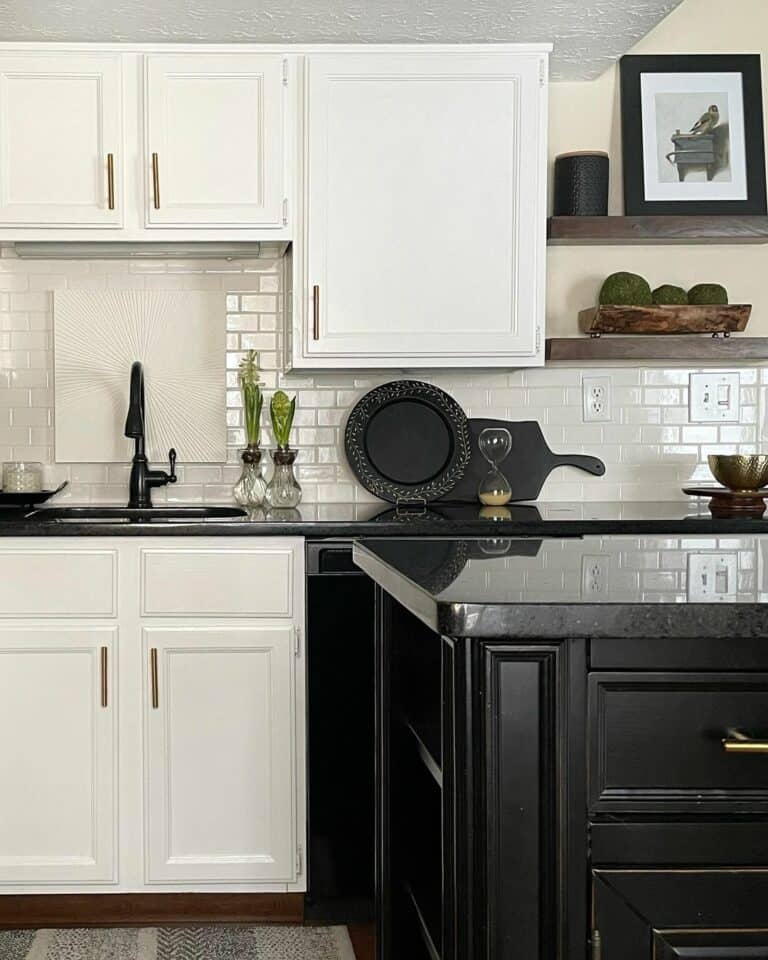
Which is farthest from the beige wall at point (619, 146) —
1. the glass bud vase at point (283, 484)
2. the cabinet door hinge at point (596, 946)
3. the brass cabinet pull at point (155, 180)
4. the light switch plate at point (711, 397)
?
the cabinet door hinge at point (596, 946)

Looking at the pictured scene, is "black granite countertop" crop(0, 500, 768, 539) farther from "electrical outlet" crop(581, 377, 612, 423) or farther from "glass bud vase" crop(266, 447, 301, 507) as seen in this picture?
"electrical outlet" crop(581, 377, 612, 423)

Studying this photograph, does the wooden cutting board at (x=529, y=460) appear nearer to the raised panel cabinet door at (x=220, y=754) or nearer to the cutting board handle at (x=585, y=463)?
the cutting board handle at (x=585, y=463)

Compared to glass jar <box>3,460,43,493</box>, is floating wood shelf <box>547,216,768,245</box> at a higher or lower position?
higher

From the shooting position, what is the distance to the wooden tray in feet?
11.6

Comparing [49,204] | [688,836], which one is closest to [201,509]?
[49,204]

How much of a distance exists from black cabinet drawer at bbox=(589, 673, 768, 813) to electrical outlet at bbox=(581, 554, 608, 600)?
0.26 ft

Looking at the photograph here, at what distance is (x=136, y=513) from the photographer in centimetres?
342

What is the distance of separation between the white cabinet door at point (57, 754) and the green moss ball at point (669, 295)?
1880mm

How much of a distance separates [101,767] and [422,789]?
1.33 metres

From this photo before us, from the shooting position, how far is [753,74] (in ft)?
12.2

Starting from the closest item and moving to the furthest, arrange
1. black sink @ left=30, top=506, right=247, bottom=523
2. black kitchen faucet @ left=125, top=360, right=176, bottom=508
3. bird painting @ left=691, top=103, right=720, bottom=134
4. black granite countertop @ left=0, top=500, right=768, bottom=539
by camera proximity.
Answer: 1. black granite countertop @ left=0, top=500, right=768, bottom=539
2. black sink @ left=30, top=506, right=247, bottom=523
3. black kitchen faucet @ left=125, top=360, right=176, bottom=508
4. bird painting @ left=691, top=103, right=720, bottom=134

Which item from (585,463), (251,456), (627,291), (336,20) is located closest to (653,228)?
(627,291)

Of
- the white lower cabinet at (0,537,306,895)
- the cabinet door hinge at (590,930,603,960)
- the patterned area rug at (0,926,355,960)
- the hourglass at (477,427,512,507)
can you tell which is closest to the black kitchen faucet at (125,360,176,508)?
the white lower cabinet at (0,537,306,895)

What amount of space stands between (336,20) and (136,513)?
57.3 inches
